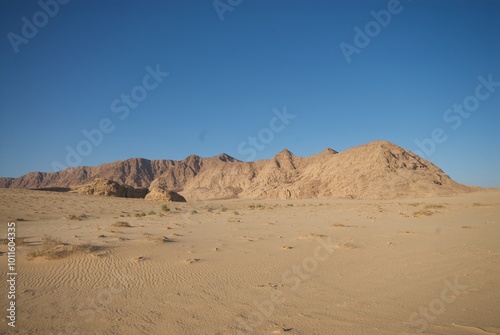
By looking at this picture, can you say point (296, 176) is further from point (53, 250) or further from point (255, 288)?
point (255, 288)

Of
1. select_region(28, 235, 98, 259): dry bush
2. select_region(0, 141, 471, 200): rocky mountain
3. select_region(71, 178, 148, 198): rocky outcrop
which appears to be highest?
select_region(0, 141, 471, 200): rocky mountain

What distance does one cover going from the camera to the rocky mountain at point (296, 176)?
52812 millimetres

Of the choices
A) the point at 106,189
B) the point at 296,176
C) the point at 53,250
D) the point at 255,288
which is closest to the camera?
the point at 255,288

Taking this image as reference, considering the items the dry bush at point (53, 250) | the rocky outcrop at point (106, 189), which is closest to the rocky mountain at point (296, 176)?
the rocky outcrop at point (106, 189)

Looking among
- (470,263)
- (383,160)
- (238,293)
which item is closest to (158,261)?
(238,293)

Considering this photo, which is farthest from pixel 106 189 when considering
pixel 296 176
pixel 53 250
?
pixel 296 176

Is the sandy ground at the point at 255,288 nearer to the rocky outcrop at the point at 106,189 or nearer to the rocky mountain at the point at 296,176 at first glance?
the rocky outcrop at the point at 106,189

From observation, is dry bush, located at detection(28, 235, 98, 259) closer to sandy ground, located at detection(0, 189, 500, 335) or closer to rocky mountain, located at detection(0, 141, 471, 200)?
sandy ground, located at detection(0, 189, 500, 335)

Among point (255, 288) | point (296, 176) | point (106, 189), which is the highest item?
point (296, 176)

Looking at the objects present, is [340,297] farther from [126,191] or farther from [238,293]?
[126,191]

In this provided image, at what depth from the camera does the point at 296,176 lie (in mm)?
86438

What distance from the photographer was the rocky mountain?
52.8m

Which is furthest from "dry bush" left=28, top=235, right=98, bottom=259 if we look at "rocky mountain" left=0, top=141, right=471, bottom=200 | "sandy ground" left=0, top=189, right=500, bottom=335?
"rocky mountain" left=0, top=141, right=471, bottom=200

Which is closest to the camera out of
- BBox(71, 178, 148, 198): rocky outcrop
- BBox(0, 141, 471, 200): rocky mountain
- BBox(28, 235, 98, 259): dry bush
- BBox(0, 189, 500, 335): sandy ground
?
BBox(0, 189, 500, 335): sandy ground
